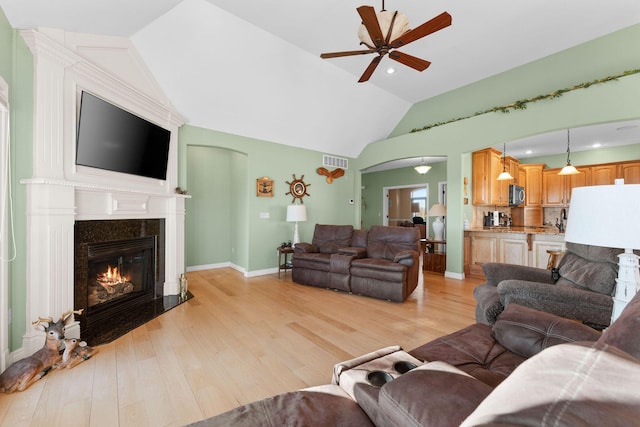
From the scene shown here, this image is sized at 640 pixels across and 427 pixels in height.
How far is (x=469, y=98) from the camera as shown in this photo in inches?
204

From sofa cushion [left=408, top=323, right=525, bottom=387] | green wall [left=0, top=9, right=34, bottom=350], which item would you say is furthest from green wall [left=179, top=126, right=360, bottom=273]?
sofa cushion [left=408, top=323, right=525, bottom=387]

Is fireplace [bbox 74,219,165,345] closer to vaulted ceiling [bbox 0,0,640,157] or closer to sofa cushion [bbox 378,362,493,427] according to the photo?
vaulted ceiling [bbox 0,0,640,157]

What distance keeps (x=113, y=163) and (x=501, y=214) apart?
7405mm

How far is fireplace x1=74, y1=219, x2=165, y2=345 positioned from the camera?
264 centimetres

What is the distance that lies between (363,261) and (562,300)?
2.31m

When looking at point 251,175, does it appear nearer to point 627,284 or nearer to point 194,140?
point 194,140

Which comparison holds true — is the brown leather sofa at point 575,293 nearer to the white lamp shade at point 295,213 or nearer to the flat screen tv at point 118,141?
the white lamp shade at point 295,213

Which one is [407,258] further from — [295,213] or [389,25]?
[389,25]

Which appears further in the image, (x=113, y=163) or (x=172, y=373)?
Result: (x=113, y=163)

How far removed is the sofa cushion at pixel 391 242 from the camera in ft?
13.8

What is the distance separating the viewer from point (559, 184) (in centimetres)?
657

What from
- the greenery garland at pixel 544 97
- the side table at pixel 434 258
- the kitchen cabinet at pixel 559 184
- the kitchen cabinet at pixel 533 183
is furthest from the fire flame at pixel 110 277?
the kitchen cabinet at pixel 559 184

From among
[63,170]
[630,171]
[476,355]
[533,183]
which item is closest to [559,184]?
[533,183]

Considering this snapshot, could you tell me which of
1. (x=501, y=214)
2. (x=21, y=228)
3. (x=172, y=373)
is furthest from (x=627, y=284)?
(x=501, y=214)
